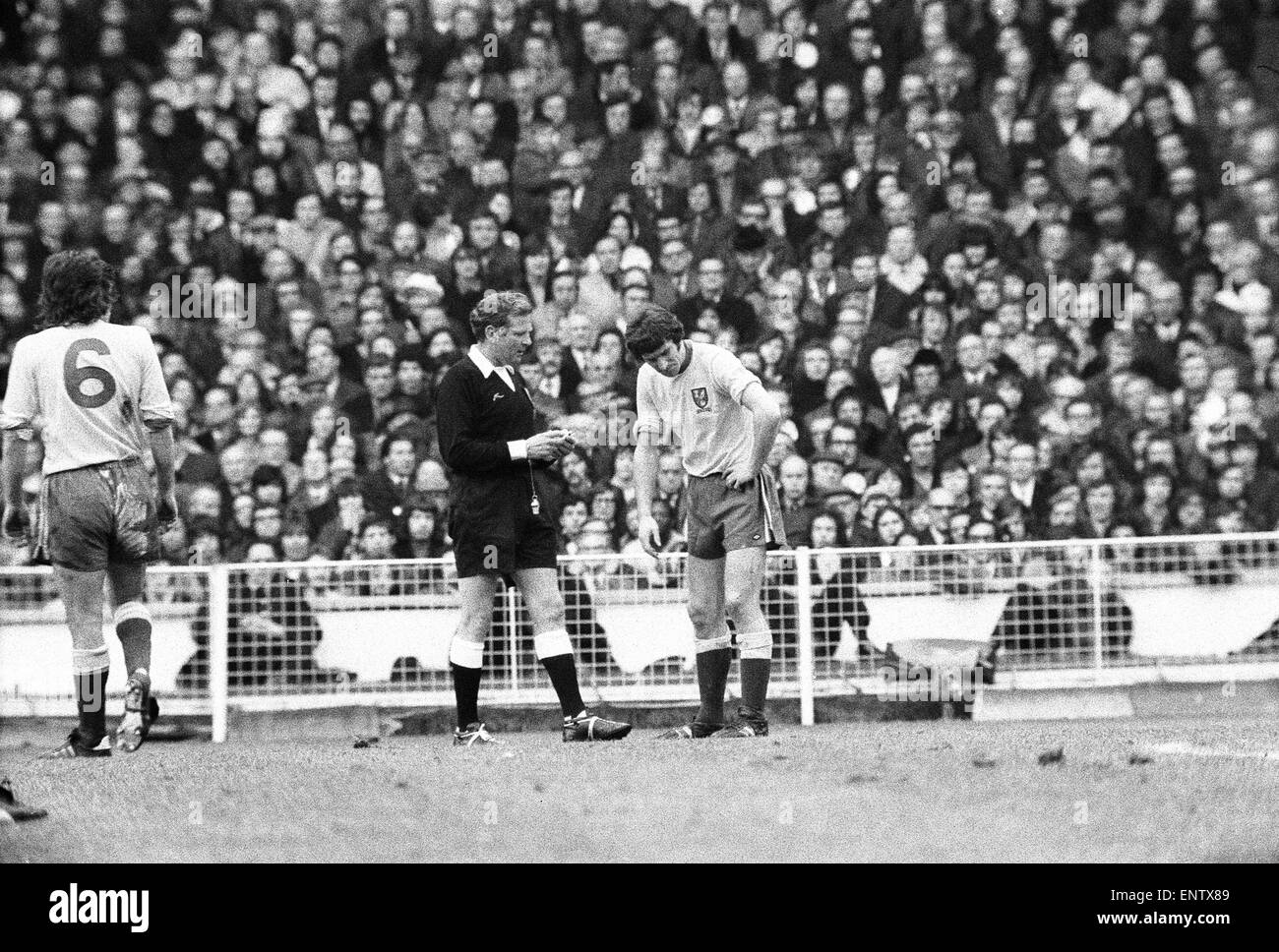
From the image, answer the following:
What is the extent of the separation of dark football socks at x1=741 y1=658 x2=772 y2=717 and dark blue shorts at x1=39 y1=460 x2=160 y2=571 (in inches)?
110

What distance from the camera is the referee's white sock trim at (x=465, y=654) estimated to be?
9258 millimetres

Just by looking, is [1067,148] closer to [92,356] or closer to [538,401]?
[538,401]

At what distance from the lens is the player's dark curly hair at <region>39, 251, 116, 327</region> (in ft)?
27.5

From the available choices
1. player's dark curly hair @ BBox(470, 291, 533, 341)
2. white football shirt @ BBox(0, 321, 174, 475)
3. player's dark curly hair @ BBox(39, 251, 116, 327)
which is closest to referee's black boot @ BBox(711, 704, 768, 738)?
player's dark curly hair @ BBox(470, 291, 533, 341)

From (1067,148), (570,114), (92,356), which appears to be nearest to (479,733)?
(92,356)

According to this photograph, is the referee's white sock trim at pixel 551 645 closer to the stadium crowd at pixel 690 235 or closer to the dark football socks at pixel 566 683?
the dark football socks at pixel 566 683

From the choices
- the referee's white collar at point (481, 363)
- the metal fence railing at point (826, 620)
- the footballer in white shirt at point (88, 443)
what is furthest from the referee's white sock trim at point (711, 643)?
the footballer in white shirt at point (88, 443)

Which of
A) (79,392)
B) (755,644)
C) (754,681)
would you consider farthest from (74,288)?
(754,681)

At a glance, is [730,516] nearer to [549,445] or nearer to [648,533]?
[648,533]

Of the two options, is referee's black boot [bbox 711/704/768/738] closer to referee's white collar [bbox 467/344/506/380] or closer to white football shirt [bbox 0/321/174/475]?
referee's white collar [bbox 467/344/506/380]

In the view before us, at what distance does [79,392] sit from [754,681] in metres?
3.33

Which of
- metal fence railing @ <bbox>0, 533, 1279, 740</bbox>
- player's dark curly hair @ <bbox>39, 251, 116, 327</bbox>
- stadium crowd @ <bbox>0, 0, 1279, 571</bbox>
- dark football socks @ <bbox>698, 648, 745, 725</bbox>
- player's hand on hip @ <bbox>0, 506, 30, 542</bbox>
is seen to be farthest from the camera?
stadium crowd @ <bbox>0, 0, 1279, 571</bbox>

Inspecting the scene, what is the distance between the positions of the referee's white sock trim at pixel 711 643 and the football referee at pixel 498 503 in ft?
1.72

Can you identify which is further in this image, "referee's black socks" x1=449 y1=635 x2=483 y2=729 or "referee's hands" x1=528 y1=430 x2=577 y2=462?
"referee's black socks" x1=449 y1=635 x2=483 y2=729
